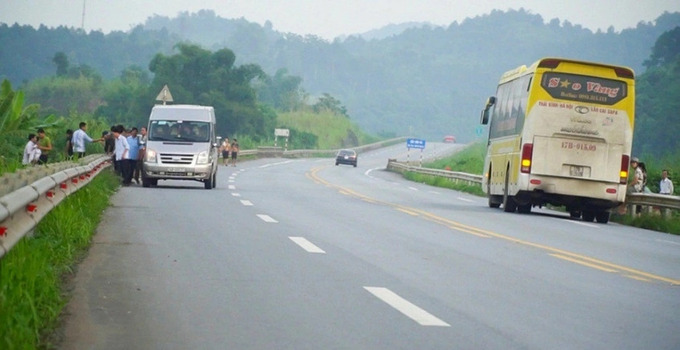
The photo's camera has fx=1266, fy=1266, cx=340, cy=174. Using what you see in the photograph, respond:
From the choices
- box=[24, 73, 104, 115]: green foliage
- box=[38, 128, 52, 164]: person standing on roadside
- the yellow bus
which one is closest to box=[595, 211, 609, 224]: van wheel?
the yellow bus

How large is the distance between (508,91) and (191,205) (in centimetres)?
1029

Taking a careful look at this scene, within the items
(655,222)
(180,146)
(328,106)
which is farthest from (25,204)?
(328,106)

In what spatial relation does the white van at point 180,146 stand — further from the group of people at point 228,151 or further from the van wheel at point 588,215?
the group of people at point 228,151

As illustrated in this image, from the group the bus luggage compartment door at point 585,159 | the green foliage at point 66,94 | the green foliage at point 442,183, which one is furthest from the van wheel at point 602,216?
the green foliage at point 66,94

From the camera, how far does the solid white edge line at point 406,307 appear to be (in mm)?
8959

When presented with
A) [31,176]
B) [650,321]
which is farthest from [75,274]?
[650,321]

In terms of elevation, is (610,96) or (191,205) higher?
(610,96)

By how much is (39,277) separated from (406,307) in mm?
2748

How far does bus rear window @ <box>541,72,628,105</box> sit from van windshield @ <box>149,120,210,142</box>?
1123 cm

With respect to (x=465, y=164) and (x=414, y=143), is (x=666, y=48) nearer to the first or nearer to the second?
(x=414, y=143)

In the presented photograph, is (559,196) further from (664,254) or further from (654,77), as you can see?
(654,77)

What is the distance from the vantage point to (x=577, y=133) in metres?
27.2

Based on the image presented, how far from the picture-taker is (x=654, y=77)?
118312mm

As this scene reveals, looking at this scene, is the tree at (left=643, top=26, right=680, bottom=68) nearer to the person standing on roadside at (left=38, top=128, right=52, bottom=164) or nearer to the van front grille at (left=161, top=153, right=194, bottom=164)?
the van front grille at (left=161, top=153, right=194, bottom=164)
